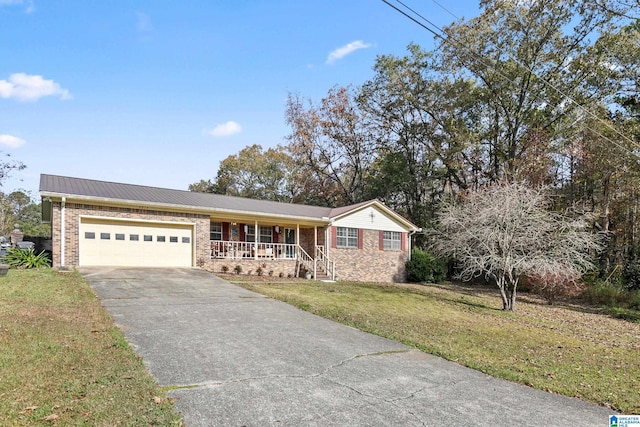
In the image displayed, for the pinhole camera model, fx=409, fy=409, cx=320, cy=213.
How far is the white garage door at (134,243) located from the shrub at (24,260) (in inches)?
44.7

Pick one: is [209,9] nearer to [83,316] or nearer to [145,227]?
[83,316]

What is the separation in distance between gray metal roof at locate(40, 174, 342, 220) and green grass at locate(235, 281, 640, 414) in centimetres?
504

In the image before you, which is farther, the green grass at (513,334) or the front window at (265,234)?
the front window at (265,234)

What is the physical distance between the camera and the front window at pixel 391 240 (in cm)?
2222

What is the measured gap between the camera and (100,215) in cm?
1465

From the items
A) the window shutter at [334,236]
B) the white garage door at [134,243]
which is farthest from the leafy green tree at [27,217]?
the window shutter at [334,236]

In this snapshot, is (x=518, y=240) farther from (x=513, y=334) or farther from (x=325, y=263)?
(x=325, y=263)

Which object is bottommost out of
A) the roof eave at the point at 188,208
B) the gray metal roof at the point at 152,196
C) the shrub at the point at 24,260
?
the shrub at the point at 24,260

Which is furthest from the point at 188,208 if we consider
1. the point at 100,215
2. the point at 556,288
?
the point at 556,288

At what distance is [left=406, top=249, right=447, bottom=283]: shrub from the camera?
22.4 meters

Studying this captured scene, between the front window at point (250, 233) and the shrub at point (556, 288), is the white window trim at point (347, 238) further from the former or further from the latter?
the shrub at point (556, 288)

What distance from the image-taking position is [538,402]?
459 cm

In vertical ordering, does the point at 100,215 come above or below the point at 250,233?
above

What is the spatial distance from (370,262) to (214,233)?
814 centimetres
